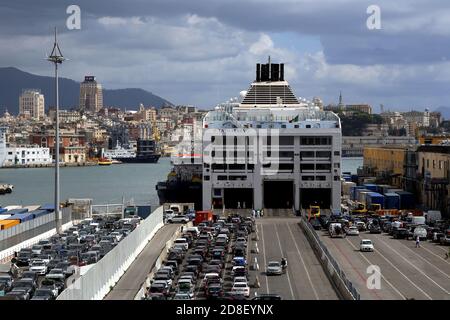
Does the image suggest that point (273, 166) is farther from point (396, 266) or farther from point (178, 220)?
point (396, 266)

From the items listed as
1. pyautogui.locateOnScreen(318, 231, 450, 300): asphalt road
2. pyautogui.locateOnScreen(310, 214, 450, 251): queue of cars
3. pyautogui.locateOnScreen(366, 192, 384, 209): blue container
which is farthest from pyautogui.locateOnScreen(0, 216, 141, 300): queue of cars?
pyautogui.locateOnScreen(366, 192, 384, 209): blue container

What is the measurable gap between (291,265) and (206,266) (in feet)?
6.06

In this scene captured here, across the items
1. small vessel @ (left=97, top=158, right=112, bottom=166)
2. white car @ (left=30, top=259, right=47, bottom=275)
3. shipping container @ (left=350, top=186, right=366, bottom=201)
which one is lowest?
small vessel @ (left=97, top=158, right=112, bottom=166)

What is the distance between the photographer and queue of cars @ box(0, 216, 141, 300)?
13.4 meters

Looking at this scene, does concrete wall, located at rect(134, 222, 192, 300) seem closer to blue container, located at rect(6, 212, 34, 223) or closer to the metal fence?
the metal fence

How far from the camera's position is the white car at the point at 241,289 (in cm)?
1307

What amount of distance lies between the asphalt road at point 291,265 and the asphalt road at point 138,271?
6.34 ft

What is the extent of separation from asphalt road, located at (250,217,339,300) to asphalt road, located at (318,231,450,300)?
55cm

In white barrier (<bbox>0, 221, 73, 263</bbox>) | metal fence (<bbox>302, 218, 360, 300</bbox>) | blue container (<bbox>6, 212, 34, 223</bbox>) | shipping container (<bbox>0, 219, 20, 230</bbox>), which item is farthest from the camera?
blue container (<bbox>6, 212, 34, 223</bbox>)

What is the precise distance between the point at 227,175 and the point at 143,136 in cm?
12063

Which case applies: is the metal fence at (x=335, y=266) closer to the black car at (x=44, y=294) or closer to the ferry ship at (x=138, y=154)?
the black car at (x=44, y=294)
